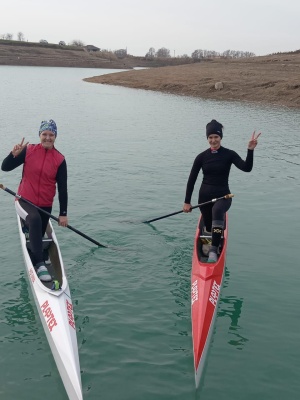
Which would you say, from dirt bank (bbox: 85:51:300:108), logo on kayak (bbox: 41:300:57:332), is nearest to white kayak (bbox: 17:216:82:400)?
logo on kayak (bbox: 41:300:57:332)

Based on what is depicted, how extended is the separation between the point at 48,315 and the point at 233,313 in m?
3.86

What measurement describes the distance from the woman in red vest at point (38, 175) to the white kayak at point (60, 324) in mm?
399

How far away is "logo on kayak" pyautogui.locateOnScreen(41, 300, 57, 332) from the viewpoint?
7938 mm

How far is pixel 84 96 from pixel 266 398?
48.3m

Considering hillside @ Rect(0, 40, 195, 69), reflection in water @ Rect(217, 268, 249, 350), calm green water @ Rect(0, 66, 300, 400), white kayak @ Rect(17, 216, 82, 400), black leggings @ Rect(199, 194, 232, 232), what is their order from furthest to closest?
1. hillside @ Rect(0, 40, 195, 69)
2. black leggings @ Rect(199, 194, 232, 232)
3. reflection in water @ Rect(217, 268, 249, 350)
4. calm green water @ Rect(0, 66, 300, 400)
5. white kayak @ Rect(17, 216, 82, 400)

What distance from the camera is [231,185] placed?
18859 mm

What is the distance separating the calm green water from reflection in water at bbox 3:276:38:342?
0.11ft

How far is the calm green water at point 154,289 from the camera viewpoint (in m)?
7.59

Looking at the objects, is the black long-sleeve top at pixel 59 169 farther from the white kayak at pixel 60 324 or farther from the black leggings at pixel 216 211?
the black leggings at pixel 216 211

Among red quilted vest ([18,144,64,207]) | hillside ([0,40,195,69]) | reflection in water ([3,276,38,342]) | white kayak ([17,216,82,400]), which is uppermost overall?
hillside ([0,40,195,69])

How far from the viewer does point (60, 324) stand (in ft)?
25.7

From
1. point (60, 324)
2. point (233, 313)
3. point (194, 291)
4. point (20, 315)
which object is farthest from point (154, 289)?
point (60, 324)

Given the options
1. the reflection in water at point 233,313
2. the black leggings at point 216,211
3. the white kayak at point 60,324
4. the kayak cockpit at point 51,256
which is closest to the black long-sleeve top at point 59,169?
the kayak cockpit at point 51,256

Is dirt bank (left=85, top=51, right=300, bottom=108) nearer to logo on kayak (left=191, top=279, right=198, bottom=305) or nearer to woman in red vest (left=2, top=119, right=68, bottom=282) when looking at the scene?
logo on kayak (left=191, top=279, right=198, bottom=305)
